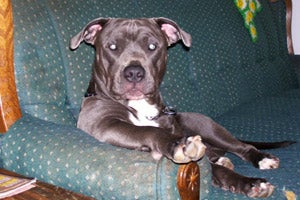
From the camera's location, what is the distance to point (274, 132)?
2848 mm

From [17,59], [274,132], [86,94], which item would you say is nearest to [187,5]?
[274,132]

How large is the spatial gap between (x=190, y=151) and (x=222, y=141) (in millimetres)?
1114

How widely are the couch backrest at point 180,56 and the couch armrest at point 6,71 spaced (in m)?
0.12

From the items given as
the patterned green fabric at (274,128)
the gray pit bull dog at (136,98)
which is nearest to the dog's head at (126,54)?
the gray pit bull dog at (136,98)

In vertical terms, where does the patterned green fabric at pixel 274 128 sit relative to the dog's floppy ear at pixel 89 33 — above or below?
below

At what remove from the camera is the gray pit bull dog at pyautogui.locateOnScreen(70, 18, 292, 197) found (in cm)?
202

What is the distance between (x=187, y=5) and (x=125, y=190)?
6.78ft

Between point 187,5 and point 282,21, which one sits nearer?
point 187,5

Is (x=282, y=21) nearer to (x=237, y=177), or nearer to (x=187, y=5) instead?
(x=187, y=5)

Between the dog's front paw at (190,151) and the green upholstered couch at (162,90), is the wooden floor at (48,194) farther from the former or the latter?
the dog's front paw at (190,151)

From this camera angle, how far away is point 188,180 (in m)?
1.49

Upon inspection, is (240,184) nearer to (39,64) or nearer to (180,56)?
(39,64)

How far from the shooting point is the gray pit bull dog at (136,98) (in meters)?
2.02

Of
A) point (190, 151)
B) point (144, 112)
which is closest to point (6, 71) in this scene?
point (144, 112)
